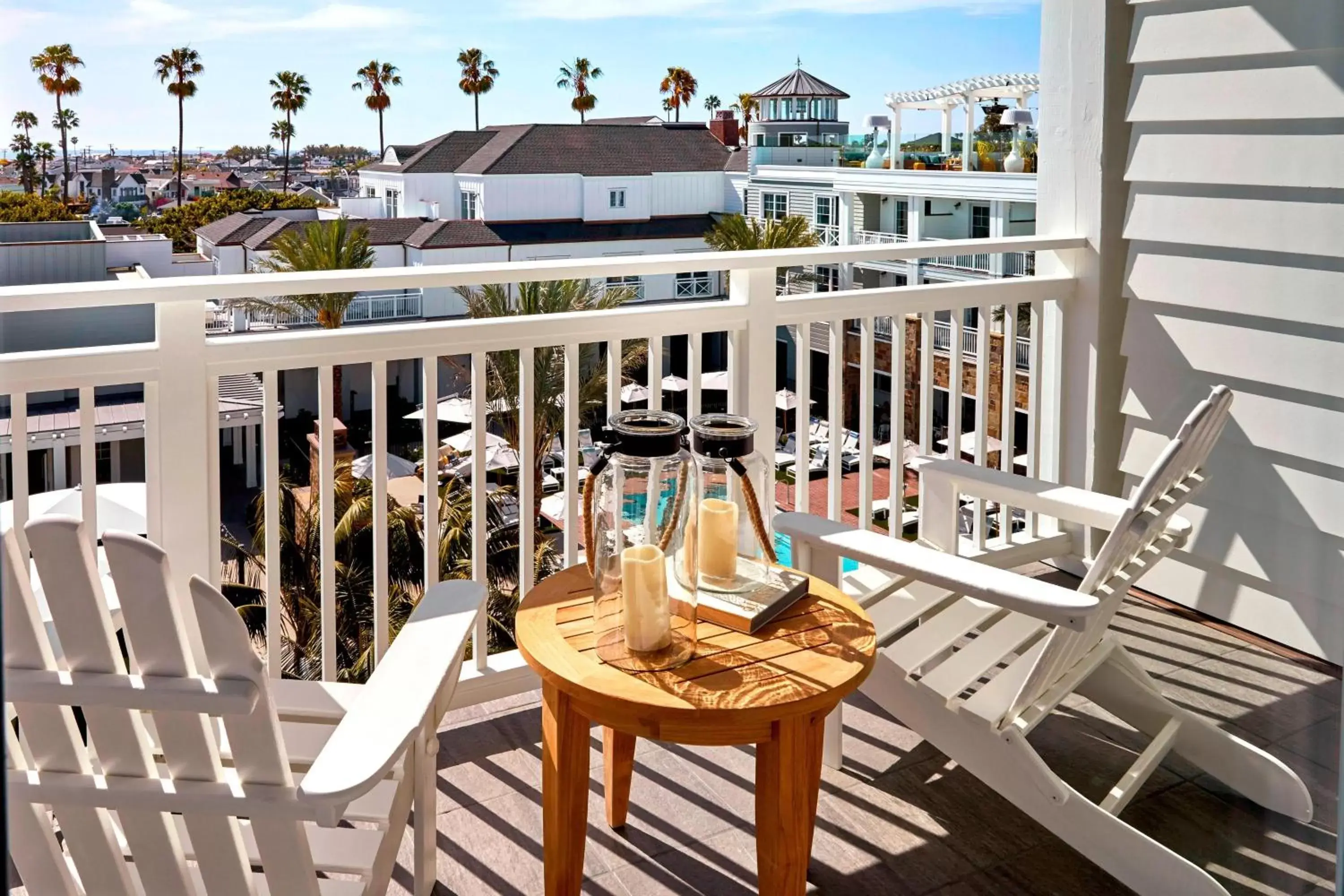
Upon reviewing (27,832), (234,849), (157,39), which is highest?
(157,39)

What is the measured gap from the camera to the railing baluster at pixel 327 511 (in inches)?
83.9

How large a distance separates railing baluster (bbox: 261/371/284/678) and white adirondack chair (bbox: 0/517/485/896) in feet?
2.50

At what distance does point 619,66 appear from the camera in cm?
518

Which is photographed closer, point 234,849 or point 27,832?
point 27,832

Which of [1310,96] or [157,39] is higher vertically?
[157,39]

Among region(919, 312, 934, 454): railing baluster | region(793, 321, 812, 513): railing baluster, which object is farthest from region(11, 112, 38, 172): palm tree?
region(919, 312, 934, 454): railing baluster

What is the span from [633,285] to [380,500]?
0.93 metres

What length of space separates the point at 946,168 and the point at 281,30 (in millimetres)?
3459

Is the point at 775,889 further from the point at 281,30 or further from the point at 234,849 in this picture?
the point at 281,30

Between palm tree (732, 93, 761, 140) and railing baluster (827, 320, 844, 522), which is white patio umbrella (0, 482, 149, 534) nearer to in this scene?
railing baluster (827, 320, 844, 522)

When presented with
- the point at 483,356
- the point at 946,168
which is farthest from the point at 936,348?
the point at 483,356

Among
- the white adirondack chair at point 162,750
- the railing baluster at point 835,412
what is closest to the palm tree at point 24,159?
the white adirondack chair at point 162,750

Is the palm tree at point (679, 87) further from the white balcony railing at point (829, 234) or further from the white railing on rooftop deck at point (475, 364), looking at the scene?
the white railing on rooftop deck at point (475, 364)

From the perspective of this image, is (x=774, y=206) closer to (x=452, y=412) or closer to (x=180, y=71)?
(x=452, y=412)
